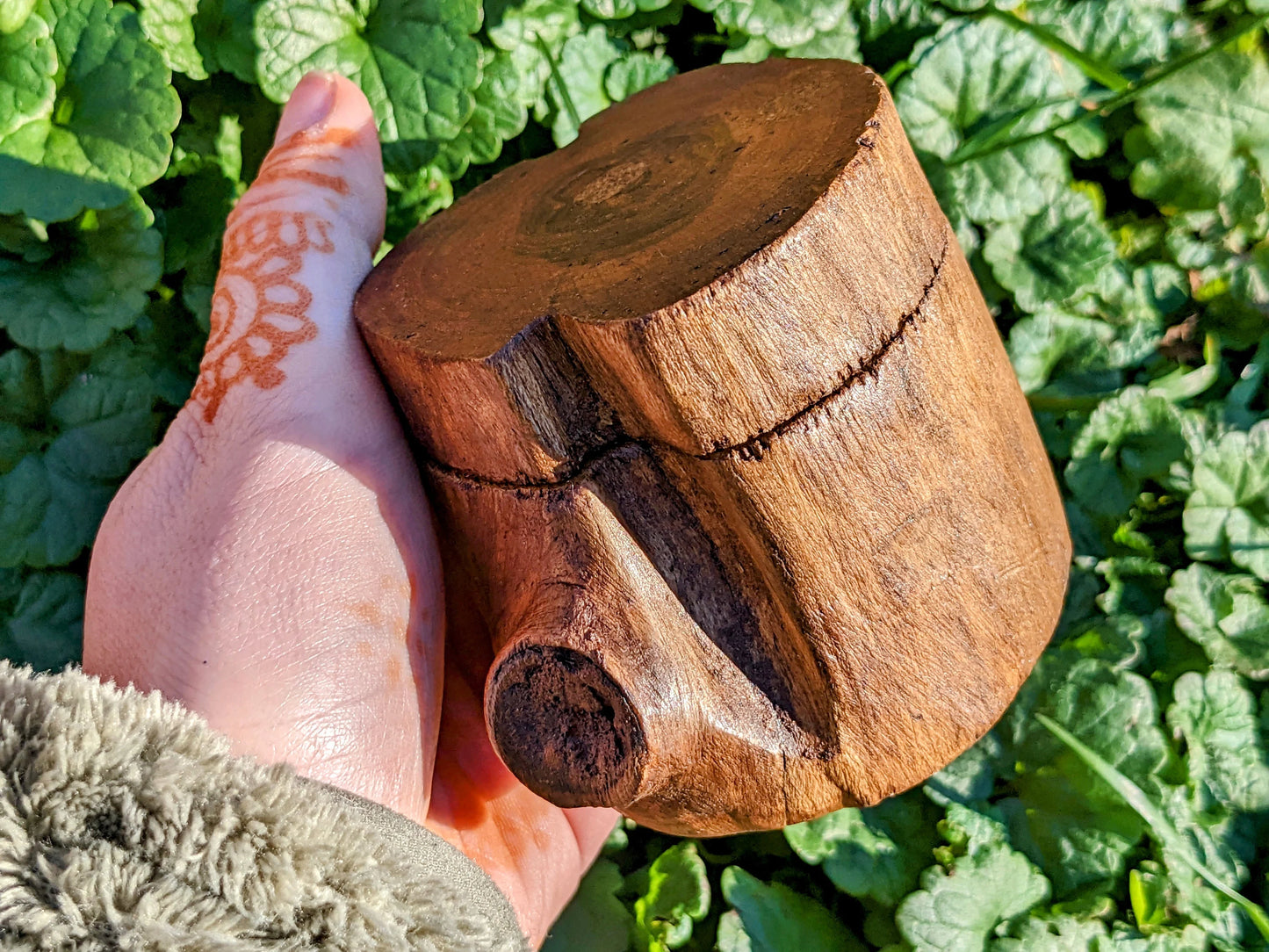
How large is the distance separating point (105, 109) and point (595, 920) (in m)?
1.53

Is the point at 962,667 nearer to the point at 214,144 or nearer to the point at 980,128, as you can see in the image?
the point at 980,128

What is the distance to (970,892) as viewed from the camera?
1657 millimetres

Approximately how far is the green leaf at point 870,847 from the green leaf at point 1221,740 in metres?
0.52

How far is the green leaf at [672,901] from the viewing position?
64.2 inches

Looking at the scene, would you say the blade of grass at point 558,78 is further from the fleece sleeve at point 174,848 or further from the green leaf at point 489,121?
the fleece sleeve at point 174,848

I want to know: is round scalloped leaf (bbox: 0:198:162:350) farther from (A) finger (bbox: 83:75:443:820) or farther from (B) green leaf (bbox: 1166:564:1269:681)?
(B) green leaf (bbox: 1166:564:1269:681)

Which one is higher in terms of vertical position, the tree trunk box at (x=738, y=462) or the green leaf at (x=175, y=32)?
the green leaf at (x=175, y=32)

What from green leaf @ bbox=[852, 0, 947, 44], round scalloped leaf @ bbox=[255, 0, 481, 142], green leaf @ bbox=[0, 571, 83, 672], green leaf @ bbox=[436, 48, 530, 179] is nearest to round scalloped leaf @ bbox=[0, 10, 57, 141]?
round scalloped leaf @ bbox=[255, 0, 481, 142]

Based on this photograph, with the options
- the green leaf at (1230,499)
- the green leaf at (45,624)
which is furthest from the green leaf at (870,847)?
the green leaf at (45,624)

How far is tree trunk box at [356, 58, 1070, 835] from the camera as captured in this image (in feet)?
3.40

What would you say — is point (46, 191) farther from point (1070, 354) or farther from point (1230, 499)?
point (1230, 499)

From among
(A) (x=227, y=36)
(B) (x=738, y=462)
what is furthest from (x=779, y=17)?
(B) (x=738, y=462)

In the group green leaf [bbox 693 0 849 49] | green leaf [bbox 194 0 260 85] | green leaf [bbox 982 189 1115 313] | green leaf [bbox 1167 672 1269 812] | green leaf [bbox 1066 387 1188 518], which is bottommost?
green leaf [bbox 1167 672 1269 812]

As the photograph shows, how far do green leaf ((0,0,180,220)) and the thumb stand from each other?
204mm
